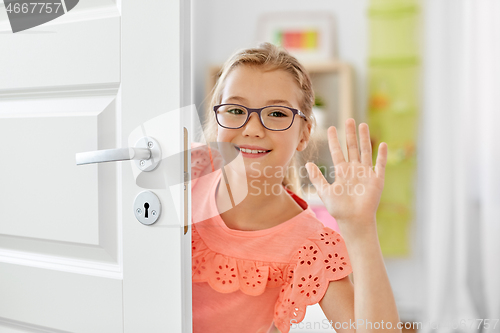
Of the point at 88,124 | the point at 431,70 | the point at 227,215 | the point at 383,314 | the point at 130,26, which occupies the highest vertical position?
the point at 431,70

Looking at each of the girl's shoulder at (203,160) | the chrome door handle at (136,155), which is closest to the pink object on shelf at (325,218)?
the girl's shoulder at (203,160)

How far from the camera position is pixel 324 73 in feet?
2.82

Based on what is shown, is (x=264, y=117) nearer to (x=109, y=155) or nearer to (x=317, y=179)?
(x=317, y=179)

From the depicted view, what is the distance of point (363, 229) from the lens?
529 mm

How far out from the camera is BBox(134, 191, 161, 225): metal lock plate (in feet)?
1.69

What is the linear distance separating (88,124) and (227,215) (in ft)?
1.02

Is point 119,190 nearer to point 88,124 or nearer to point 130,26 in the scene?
point 88,124

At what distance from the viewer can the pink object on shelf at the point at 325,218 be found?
2.10 feet

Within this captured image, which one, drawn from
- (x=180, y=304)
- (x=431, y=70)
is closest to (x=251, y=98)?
(x=180, y=304)

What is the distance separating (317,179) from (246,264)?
0.23 meters
